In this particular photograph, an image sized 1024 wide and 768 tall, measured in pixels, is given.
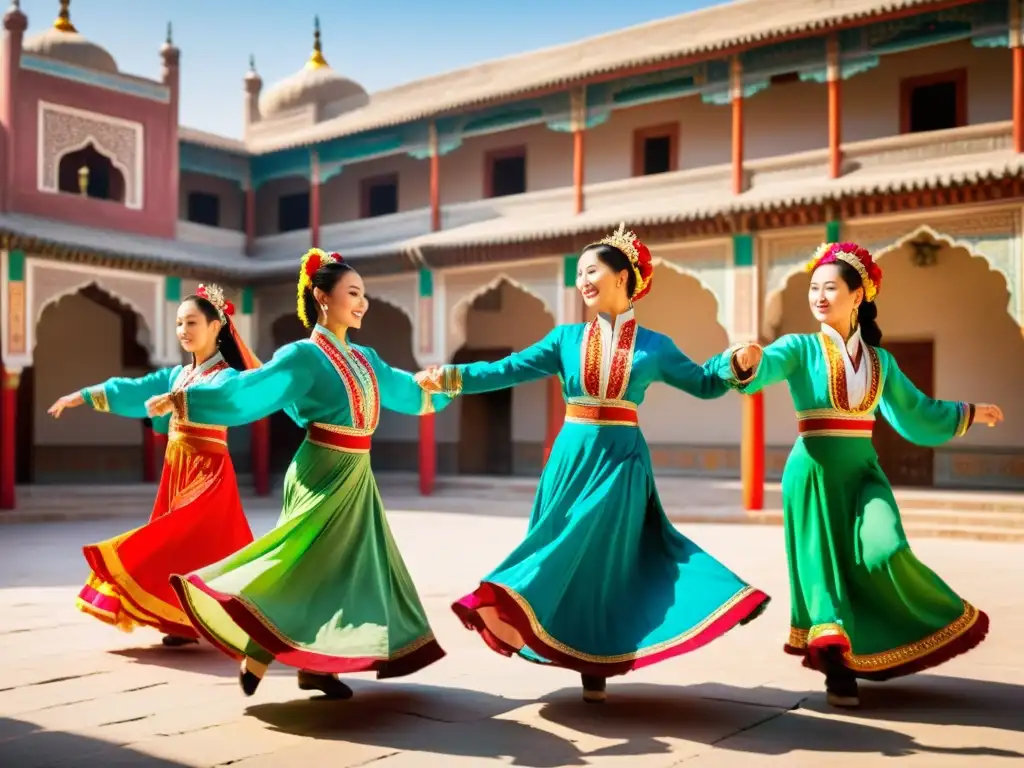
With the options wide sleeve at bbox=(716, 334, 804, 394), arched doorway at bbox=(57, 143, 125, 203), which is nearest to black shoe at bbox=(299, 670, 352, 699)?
wide sleeve at bbox=(716, 334, 804, 394)

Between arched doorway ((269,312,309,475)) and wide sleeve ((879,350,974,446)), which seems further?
arched doorway ((269,312,309,475))

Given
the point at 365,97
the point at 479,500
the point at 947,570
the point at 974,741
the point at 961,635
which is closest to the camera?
the point at 974,741

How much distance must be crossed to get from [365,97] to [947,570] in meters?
15.0

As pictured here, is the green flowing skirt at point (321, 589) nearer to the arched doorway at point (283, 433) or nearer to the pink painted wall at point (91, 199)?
the pink painted wall at point (91, 199)

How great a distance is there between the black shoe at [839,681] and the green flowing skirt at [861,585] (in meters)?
0.03

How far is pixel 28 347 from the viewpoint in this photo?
1391 centimetres

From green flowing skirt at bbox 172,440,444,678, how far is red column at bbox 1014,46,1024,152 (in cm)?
973

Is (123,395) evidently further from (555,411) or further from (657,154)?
(657,154)

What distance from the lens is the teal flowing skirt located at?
3607 mm

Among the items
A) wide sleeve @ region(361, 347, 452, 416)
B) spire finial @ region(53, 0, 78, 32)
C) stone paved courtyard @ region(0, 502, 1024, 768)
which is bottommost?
stone paved courtyard @ region(0, 502, 1024, 768)

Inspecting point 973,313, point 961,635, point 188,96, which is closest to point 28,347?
point 188,96

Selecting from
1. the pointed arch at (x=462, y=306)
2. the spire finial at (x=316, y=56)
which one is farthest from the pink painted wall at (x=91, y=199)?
the spire finial at (x=316, y=56)

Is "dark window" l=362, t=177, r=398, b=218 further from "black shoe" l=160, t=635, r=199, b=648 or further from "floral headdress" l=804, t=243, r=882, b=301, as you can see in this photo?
"floral headdress" l=804, t=243, r=882, b=301

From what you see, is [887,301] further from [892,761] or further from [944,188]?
[892,761]
